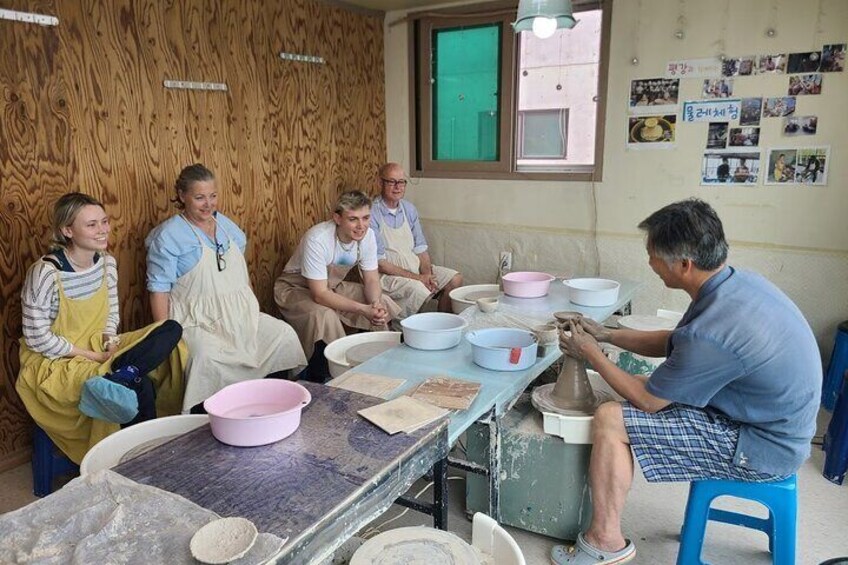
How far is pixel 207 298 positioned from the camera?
2779mm

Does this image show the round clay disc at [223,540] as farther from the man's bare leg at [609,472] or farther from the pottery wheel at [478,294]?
the pottery wheel at [478,294]

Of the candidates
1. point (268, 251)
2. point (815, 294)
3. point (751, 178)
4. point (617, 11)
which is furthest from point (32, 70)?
point (815, 294)

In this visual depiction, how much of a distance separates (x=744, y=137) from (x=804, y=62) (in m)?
0.44

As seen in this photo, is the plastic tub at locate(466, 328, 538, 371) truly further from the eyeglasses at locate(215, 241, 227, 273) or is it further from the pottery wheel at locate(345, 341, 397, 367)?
the eyeglasses at locate(215, 241, 227, 273)

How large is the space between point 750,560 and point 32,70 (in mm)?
3288

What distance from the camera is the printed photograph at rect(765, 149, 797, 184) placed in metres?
3.21

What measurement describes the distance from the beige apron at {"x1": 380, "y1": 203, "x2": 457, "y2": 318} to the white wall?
0.51 metres

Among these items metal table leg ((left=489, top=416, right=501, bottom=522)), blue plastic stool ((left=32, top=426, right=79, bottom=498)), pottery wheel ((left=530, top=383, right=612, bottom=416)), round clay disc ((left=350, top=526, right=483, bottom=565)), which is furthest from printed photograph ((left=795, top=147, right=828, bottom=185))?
blue plastic stool ((left=32, top=426, right=79, bottom=498))

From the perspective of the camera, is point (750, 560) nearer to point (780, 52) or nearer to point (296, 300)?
point (296, 300)

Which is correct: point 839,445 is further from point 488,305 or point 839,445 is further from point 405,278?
point 405,278

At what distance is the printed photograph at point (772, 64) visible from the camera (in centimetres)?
315

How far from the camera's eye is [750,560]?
203 centimetres

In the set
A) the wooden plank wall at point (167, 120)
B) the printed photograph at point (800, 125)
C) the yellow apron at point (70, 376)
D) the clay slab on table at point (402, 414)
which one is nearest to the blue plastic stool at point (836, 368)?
the printed photograph at point (800, 125)

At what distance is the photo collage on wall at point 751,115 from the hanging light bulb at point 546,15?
123 centimetres
